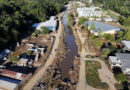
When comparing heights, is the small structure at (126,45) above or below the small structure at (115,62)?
above

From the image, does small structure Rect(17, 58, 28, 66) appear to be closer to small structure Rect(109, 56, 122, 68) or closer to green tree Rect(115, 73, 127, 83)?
small structure Rect(109, 56, 122, 68)

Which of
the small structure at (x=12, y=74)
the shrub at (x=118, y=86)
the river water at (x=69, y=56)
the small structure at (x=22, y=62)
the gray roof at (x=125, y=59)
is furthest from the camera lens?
the small structure at (x=22, y=62)

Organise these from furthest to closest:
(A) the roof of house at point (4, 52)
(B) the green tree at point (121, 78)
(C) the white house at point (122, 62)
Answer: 1. (A) the roof of house at point (4, 52)
2. (C) the white house at point (122, 62)
3. (B) the green tree at point (121, 78)

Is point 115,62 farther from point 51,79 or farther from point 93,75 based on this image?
point 51,79

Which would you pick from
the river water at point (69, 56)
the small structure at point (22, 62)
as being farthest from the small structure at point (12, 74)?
the river water at point (69, 56)

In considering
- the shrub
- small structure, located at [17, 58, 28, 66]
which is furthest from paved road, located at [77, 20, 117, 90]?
small structure, located at [17, 58, 28, 66]

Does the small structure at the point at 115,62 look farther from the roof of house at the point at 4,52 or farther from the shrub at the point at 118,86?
the roof of house at the point at 4,52

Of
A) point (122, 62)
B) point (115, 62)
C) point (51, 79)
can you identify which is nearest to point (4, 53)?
point (51, 79)

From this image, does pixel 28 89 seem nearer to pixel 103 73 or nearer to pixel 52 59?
pixel 52 59

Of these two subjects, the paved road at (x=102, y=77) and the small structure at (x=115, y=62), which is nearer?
the paved road at (x=102, y=77)
